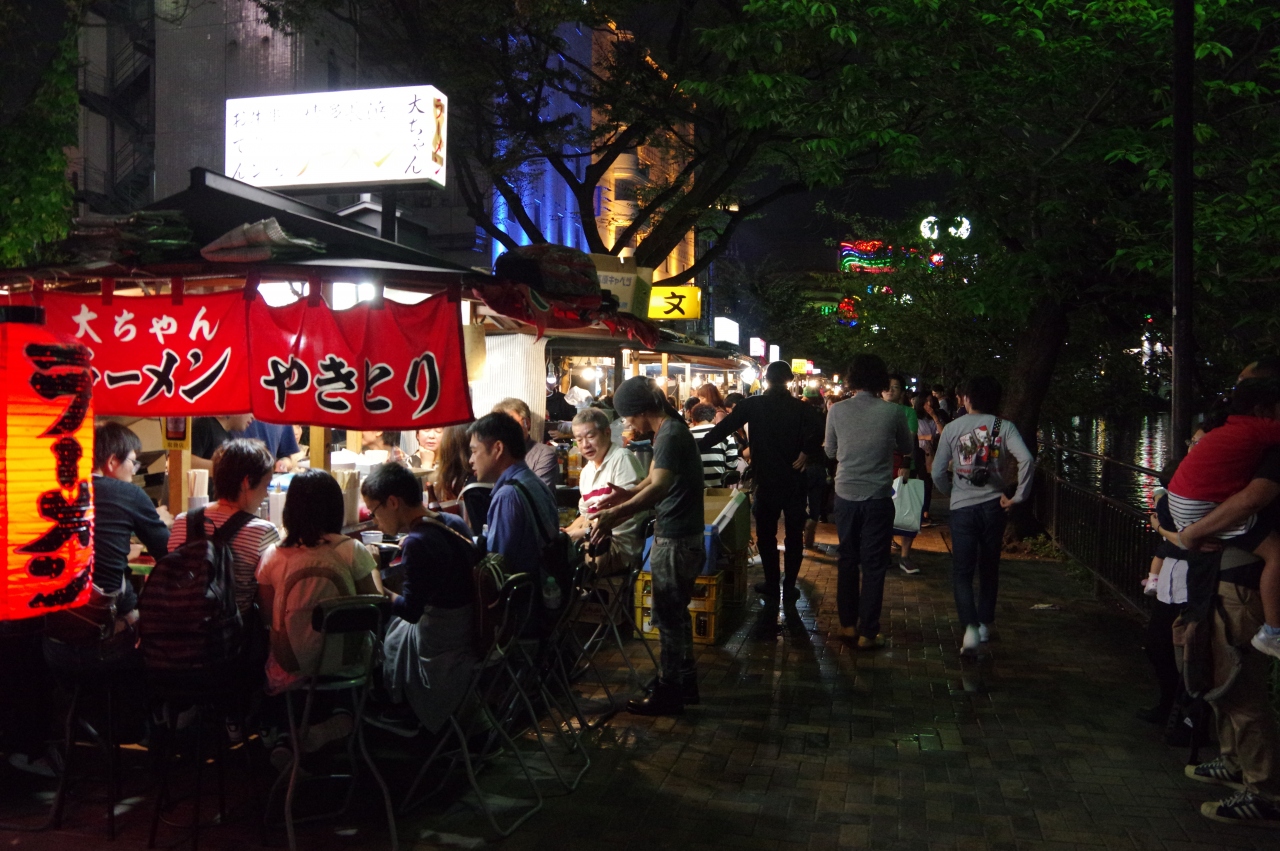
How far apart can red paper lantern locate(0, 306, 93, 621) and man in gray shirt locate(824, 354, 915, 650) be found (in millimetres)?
5504

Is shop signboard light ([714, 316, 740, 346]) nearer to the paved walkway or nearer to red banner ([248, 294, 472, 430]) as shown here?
the paved walkway

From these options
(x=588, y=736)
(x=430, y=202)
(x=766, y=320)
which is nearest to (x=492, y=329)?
(x=588, y=736)

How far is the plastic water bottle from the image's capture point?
5.20 meters

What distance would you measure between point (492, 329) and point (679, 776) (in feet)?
18.1

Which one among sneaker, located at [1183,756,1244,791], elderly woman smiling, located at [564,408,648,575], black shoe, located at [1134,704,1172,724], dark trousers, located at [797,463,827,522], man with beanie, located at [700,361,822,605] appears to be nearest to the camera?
sneaker, located at [1183,756,1244,791]

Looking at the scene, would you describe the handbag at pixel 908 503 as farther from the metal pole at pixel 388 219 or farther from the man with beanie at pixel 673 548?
the metal pole at pixel 388 219

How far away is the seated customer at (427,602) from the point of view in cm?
449

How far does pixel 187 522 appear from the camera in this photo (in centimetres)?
466

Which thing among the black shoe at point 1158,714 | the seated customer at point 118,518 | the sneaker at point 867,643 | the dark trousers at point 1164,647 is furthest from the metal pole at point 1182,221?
the seated customer at point 118,518

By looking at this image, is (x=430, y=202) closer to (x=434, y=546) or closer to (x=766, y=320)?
(x=434, y=546)

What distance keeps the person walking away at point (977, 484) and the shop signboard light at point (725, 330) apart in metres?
30.0

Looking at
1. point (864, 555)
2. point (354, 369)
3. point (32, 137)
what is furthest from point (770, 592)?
point (32, 137)

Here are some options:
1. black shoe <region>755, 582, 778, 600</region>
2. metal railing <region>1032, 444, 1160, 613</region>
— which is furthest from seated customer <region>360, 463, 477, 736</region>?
metal railing <region>1032, 444, 1160, 613</region>

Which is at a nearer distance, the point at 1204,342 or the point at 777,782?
the point at 777,782
